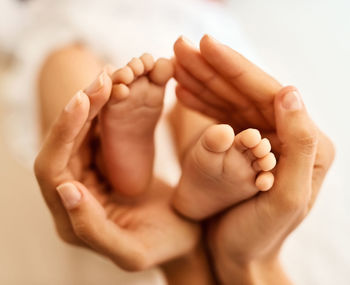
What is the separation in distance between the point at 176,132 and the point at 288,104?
1.03 feet

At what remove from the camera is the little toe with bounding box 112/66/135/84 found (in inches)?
19.1

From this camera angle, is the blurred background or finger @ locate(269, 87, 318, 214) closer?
finger @ locate(269, 87, 318, 214)

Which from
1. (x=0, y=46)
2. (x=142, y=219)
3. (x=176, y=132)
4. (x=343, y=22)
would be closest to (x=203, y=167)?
(x=142, y=219)

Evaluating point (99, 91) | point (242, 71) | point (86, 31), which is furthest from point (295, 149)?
point (86, 31)

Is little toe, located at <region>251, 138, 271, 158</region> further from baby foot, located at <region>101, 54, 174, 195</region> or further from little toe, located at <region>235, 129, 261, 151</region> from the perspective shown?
baby foot, located at <region>101, 54, 174, 195</region>

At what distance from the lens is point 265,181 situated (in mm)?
434

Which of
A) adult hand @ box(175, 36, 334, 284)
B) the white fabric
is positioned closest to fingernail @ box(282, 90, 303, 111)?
adult hand @ box(175, 36, 334, 284)

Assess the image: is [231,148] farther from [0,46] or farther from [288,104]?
[0,46]

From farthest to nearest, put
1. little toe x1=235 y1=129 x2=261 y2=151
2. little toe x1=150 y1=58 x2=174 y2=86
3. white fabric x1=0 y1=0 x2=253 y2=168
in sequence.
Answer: white fabric x1=0 y1=0 x2=253 y2=168 → little toe x1=150 y1=58 x2=174 y2=86 → little toe x1=235 y1=129 x2=261 y2=151

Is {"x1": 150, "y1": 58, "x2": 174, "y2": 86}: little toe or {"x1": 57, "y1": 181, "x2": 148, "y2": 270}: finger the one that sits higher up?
{"x1": 150, "y1": 58, "x2": 174, "y2": 86}: little toe

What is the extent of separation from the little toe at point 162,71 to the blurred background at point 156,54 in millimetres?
125

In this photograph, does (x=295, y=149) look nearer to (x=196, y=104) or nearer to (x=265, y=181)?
(x=265, y=181)

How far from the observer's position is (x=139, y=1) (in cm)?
89

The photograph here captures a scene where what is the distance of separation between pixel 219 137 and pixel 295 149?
89 mm
